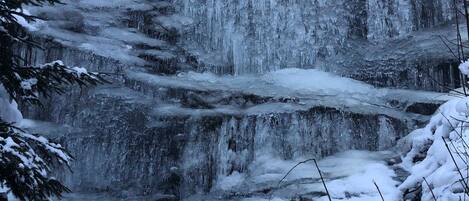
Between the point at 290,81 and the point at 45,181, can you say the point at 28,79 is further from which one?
the point at 290,81

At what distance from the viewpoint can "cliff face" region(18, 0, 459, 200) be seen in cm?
923

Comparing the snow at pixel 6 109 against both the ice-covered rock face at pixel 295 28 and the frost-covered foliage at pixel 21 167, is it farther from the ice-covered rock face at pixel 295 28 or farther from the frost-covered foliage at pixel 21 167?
the ice-covered rock face at pixel 295 28

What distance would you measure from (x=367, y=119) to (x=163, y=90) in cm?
366

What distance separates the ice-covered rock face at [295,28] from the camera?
10617 millimetres

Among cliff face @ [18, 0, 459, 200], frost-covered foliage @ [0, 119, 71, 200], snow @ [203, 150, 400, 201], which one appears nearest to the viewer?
frost-covered foliage @ [0, 119, 71, 200]

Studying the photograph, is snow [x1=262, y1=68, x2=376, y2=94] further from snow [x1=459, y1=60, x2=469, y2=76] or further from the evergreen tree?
snow [x1=459, y1=60, x2=469, y2=76]

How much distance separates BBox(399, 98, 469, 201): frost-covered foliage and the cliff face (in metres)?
2.31

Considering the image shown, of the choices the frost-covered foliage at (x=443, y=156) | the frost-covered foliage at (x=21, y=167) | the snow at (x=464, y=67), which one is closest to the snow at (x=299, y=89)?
the frost-covered foliage at (x=443, y=156)

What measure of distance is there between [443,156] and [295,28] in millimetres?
6461

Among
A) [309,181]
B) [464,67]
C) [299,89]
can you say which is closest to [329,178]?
[309,181]

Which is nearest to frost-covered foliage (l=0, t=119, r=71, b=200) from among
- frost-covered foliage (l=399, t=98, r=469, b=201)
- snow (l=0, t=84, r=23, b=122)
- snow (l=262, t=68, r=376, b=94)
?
snow (l=0, t=84, r=23, b=122)

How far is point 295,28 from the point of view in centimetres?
1087

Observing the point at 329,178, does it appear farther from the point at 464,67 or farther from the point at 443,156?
the point at 464,67

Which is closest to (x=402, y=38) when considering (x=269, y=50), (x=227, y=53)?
(x=269, y=50)
